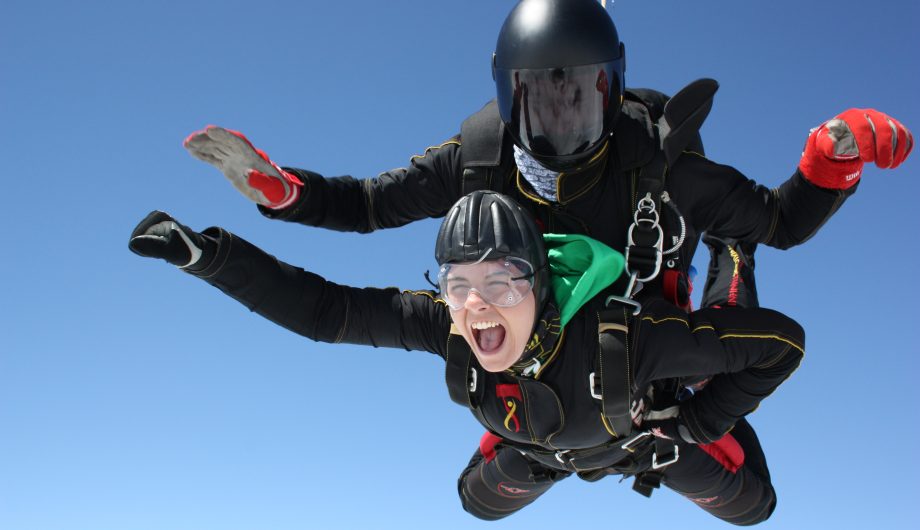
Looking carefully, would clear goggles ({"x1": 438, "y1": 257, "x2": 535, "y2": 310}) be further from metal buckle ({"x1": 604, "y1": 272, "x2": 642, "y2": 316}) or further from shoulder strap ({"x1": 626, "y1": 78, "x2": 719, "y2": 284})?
shoulder strap ({"x1": 626, "y1": 78, "x2": 719, "y2": 284})

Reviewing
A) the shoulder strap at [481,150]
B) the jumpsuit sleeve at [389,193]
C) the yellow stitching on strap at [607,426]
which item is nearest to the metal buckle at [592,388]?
the yellow stitching on strap at [607,426]

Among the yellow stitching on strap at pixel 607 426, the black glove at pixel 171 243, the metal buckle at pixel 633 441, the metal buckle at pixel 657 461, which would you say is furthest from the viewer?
the metal buckle at pixel 657 461

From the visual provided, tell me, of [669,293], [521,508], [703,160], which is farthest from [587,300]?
[521,508]

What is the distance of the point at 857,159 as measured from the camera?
4.85 metres

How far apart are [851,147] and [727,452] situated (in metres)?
2.50

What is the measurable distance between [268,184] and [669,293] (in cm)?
204

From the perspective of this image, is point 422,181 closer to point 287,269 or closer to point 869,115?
point 287,269

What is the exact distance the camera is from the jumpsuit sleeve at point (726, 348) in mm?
5062

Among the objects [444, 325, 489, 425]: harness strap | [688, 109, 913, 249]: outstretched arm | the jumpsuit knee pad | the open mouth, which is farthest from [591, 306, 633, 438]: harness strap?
the jumpsuit knee pad

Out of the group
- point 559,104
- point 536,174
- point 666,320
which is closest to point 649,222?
point 666,320

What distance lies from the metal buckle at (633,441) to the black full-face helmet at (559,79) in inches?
64.1

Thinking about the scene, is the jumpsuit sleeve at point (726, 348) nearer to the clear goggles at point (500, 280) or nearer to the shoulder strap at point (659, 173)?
the shoulder strap at point (659, 173)

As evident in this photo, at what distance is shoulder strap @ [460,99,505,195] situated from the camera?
17.1 ft

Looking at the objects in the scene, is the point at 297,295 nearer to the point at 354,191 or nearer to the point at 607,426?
the point at 354,191
